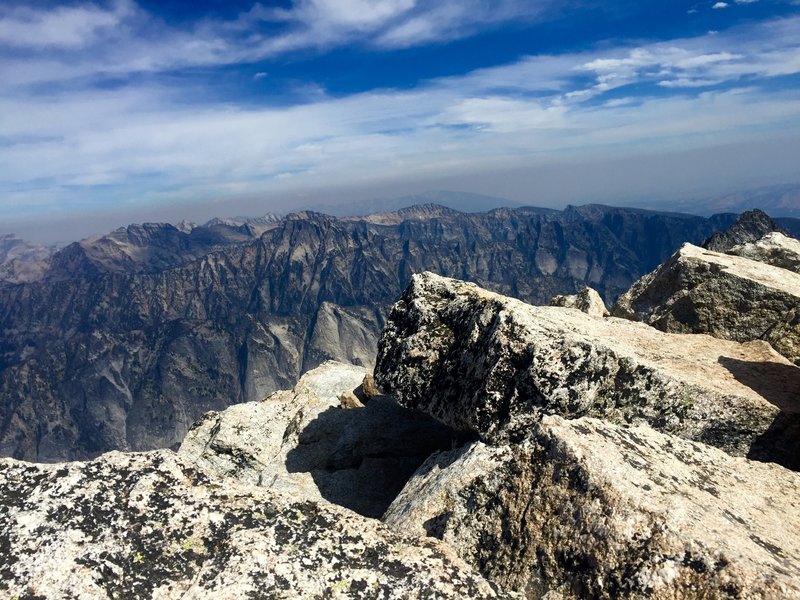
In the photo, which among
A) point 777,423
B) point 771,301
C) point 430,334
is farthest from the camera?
point 771,301

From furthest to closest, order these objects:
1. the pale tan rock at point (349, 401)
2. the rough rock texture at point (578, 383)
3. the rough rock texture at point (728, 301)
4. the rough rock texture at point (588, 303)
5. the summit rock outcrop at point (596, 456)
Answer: the rough rock texture at point (588, 303) → the pale tan rock at point (349, 401) → the rough rock texture at point (728, 301) → the rough rock texture at point (578, 383) → the summit rock outcrop at point (596, 456)

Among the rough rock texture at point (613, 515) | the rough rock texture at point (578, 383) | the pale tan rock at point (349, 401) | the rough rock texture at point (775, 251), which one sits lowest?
the pale tan rock at point (349, 401)

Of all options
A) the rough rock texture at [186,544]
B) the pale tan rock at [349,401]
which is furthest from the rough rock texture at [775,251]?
the rough rock texture at [186,544]

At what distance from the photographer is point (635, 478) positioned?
8.86 meters

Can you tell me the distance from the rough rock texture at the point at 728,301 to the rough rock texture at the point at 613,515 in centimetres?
763

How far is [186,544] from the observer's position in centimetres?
771

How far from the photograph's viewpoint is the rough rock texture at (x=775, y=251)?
2177 centimetres

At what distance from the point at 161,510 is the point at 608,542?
24.3 feet

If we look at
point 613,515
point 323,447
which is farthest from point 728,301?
point 323,447

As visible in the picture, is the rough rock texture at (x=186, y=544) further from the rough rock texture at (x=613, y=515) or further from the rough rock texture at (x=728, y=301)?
the rough rock texture at (x=728, y=301)

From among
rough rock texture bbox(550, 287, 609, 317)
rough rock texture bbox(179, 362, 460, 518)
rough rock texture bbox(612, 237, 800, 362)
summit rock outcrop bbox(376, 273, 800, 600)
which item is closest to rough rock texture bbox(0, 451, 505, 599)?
summit rock outcrop bbox(376, 273, 800, 600)

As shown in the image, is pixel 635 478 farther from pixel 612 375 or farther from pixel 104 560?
pixel 104 560

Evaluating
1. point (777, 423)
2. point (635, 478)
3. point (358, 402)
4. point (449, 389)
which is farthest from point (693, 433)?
point (358, 402)

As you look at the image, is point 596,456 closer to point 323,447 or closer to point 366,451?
point 366,451
